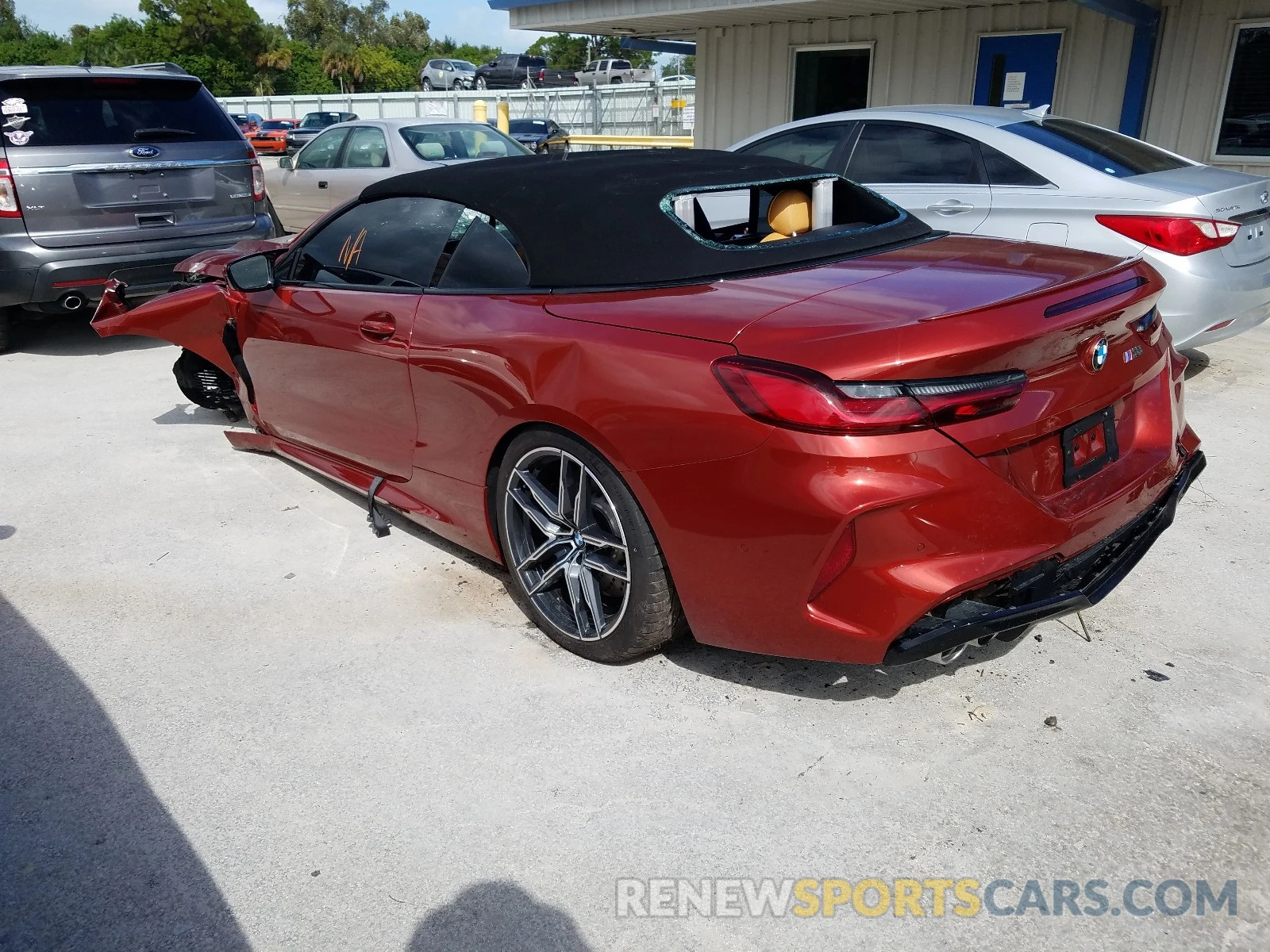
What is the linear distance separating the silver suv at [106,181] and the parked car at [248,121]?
30.2m

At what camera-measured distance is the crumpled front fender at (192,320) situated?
4.79 m

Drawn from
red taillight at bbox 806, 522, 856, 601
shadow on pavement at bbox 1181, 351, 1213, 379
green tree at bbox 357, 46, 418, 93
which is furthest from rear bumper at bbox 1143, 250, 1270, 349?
green tree at bbox 357, 46, 418, 93

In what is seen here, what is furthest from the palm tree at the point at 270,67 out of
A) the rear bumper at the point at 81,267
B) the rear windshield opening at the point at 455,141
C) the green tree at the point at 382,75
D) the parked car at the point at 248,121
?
the rear bumper at the point at 81,267

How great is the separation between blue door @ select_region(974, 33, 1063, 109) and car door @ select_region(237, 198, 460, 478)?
861 centimetres

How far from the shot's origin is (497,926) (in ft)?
7.11

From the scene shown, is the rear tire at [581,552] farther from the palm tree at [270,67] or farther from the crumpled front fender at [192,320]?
the palm tree at [270,67]

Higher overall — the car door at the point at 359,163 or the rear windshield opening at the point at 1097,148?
the rear windshield opening at the point at 1097,148

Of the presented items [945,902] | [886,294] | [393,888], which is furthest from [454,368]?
[945,902]

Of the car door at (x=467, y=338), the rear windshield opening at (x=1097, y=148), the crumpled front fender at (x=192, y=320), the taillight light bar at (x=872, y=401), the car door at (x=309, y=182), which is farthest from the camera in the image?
the car door at (x=309, y=182)

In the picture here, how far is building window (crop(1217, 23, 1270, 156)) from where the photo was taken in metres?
9.12

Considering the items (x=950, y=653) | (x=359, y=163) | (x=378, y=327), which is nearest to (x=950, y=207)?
(x=378, y=327)

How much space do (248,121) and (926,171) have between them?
40541 mm

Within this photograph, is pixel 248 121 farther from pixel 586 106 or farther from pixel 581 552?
pixel 581 552

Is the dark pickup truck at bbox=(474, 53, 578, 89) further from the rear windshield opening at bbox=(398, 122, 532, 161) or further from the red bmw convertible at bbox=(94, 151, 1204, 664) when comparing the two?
the red bmw convertible at bbox=(94, 151, 1204, 664)
